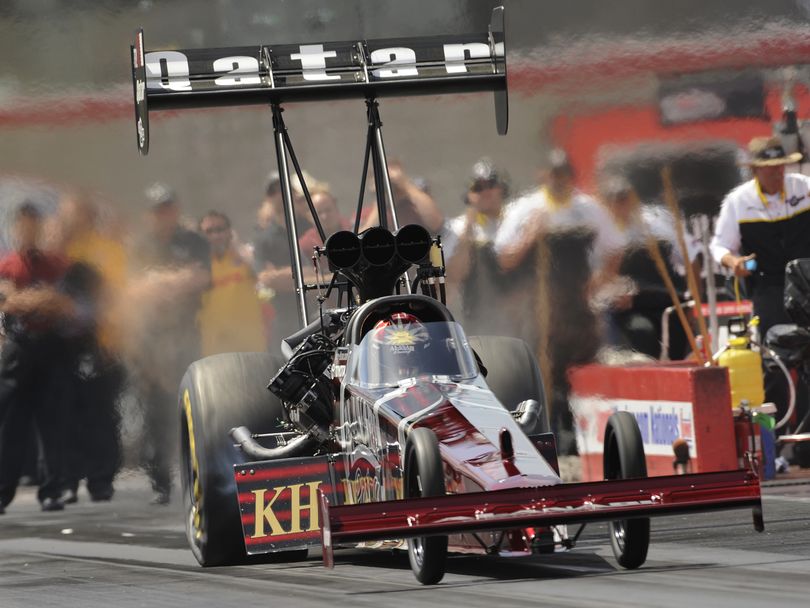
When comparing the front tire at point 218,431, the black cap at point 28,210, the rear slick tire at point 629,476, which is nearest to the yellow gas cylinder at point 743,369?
the front tire at point 218,431

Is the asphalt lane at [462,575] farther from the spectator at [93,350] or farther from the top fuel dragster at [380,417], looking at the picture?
the spectator at [93,350]

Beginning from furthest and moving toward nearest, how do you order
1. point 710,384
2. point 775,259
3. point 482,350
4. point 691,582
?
1. point 775,259
2. point 710,384
3. point 482,350
4. point 691,582

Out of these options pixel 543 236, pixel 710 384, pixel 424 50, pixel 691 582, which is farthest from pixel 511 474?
pixel 543 236

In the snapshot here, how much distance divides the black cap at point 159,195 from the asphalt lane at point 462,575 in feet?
13.6

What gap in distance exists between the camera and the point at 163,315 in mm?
15508

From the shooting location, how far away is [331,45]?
11.1m

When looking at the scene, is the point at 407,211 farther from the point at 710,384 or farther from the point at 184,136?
the point at 710,384

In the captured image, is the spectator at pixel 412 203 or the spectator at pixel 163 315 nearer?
the spectator at pixel 163 315

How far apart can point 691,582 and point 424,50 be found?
15.5 ft

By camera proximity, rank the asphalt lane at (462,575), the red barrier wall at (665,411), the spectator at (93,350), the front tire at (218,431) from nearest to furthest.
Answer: the asphalt lane at (462,575) → the front tire at (218,431) → the red barrier wall at (665,411) → the spectator at (93,350)

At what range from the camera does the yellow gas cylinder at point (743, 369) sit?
14844 mm

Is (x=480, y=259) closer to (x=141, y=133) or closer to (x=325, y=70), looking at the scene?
(x=325, y=70)

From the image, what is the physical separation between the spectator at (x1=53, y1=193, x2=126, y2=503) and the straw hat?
5.83 metres

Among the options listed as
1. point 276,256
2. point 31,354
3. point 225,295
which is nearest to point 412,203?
point 276,256
